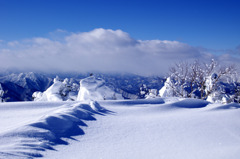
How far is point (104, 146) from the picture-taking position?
268cm

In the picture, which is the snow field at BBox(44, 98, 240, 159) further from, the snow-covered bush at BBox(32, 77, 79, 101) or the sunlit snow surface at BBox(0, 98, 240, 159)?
the snow-covered bush at BBox(32, 77, 79, 101)

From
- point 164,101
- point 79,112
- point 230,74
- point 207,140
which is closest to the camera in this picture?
point 207,140

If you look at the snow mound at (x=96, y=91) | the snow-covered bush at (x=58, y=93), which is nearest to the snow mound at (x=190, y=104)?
the snow mound at (x=96, y=91)

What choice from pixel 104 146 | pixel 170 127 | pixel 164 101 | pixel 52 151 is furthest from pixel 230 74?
pixel 52 151

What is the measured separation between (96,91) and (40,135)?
901cm

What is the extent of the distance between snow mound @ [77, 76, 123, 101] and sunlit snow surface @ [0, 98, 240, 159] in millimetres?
6525

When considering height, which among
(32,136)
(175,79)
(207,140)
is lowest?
(207,140)

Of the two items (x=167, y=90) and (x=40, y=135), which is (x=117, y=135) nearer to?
(x=40, y=135)

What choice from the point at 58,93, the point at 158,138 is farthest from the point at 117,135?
the point at 58,93

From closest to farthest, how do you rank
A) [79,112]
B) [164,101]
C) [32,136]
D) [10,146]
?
[10,146] < [32,136] < [79,112] < [164,101]

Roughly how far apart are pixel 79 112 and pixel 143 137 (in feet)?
5.25

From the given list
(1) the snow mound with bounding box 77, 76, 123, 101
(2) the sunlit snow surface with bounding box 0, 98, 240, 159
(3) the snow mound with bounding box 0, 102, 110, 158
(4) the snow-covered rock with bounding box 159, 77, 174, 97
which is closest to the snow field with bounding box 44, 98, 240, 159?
(2) the sunlit snow surface with bounding box 0, 98, 240, 159

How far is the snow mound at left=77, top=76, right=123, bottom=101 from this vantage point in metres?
11.3

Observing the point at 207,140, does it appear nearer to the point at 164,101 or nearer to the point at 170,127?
the point at 170,127
